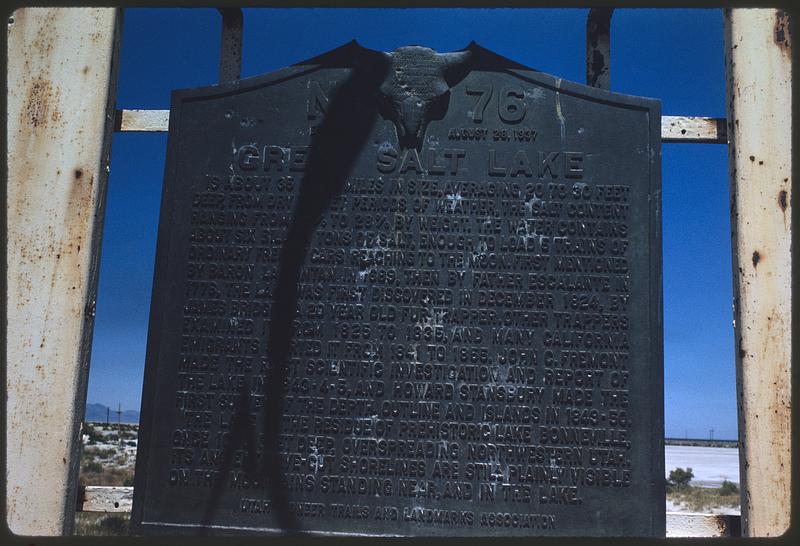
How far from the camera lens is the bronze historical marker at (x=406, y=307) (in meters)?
3.75

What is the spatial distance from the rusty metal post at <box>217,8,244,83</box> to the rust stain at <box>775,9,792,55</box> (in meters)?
3.83

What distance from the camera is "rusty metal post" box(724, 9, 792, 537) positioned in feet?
12.4

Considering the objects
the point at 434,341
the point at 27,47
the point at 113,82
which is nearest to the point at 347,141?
the point at 434,341

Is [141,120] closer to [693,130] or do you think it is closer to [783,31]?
[693,130]

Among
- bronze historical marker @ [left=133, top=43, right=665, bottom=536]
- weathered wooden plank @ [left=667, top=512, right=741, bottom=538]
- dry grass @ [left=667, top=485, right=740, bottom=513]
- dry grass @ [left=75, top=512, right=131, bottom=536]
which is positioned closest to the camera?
bronze historical marker @ [left=133, top=43, right=665, bottom=536]

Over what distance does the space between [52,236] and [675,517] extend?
175 inches

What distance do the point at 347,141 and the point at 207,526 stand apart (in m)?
2.59

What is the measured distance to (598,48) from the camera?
4539 millimetres

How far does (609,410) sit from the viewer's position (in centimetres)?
380

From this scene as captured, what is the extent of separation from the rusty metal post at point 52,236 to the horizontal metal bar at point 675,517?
143mm

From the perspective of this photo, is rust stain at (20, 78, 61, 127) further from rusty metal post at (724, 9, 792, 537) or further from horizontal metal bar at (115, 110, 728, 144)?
rusty metal post at (724, 9, 792, 537)

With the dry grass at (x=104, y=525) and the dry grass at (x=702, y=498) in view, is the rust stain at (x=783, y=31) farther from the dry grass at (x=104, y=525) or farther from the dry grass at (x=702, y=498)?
the dry grass at (x=702, y=498)

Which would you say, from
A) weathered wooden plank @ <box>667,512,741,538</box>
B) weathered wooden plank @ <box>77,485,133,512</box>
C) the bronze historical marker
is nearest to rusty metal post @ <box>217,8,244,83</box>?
the bronze historical marker

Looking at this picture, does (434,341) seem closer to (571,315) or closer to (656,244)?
(571,315)
